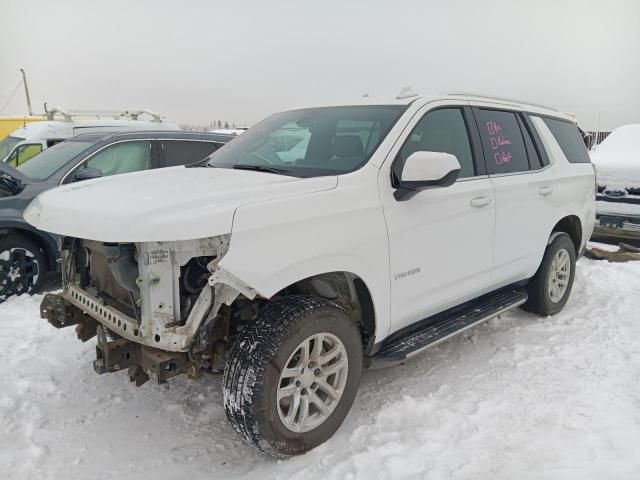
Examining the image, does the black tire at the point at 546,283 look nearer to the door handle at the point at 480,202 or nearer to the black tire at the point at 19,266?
the door handle at the point at 480,202

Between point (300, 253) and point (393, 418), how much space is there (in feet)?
4.06

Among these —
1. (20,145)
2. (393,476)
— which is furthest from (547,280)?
(20,145)

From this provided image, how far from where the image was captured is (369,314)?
3.10m

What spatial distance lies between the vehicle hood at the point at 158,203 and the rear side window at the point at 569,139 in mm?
2956

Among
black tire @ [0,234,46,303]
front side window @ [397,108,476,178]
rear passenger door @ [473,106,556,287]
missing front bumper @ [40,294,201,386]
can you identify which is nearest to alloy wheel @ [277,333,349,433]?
missing front bumper @ [40,294,201,386]

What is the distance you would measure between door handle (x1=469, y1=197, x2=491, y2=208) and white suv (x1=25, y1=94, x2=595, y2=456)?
30 mm

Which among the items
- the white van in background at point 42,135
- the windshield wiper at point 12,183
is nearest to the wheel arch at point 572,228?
the windshield wiper at point 12,183

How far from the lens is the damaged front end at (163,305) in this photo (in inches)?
96.0

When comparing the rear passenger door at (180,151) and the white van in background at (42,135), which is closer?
the rear passenger door at (180,151)

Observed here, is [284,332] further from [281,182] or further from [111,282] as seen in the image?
[111,282]

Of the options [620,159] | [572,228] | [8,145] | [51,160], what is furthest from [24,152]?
[620,159]

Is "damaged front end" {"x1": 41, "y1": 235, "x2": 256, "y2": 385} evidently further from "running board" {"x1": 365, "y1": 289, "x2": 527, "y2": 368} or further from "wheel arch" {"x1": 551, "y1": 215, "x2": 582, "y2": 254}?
"wheel arch" {"x1": 551, "y1": 215, "x2": 582, "y2": 254}

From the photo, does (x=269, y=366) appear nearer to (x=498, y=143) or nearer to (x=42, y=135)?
(x=498, y=143)

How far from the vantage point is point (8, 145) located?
365 inches
